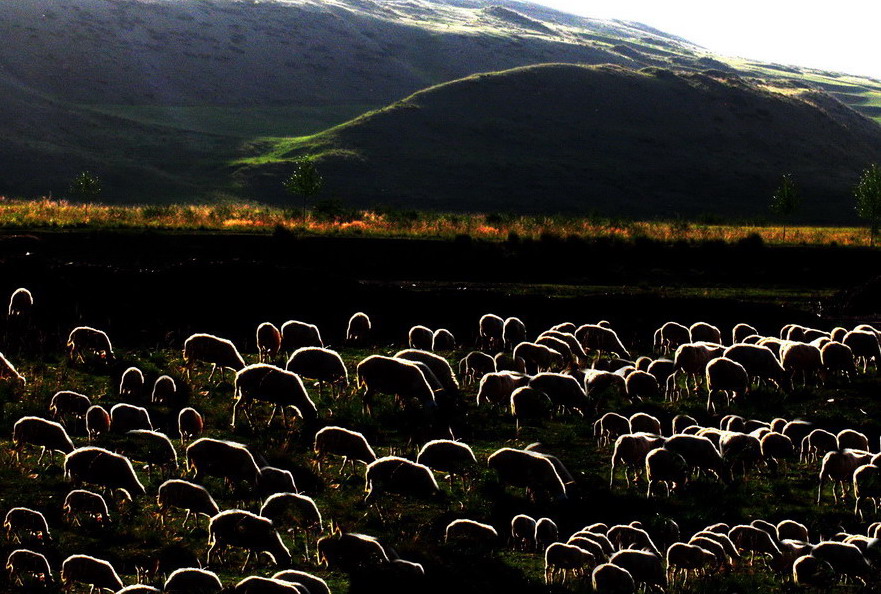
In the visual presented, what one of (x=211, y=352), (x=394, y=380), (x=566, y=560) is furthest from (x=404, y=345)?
(x=566, y=560)

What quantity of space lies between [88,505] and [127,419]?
4.00 m

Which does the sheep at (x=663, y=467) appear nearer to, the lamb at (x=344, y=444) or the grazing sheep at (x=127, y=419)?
the lamb at (x=344, y=444)

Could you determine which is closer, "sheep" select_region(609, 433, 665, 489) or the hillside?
"sheep" select_region(609, 433, 665, 489)

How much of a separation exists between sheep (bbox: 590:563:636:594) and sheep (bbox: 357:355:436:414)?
21.8ft

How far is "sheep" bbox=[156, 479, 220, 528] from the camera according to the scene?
11.3m

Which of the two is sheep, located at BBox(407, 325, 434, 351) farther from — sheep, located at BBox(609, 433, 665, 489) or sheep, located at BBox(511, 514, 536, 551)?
sheep, located at BBox(511, 514, 536, 551)

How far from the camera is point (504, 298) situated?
32281 mm

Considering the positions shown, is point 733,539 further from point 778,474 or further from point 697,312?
point 697,312

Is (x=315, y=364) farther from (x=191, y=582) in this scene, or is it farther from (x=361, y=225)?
(x=361, y=225)

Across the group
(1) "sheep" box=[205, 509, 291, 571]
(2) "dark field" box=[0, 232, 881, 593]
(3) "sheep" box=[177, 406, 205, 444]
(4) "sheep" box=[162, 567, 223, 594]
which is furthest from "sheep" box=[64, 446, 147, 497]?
(4) "sheep" box=[162, 567, 223, 594]

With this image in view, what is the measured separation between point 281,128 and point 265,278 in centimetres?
11683

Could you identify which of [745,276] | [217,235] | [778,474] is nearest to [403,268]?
[217,235]

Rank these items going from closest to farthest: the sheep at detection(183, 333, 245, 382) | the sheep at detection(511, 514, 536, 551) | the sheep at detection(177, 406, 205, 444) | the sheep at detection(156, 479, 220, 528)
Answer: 1. the sheep at detection(156, 479, 220, 528)
2. the sheep at detection(511, 514, 536, 551)
3. the sheep at detection(177, 406, 205, 444)
4. the sheep at detection(183, 333, 245, 382)

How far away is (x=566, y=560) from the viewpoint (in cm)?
1052
